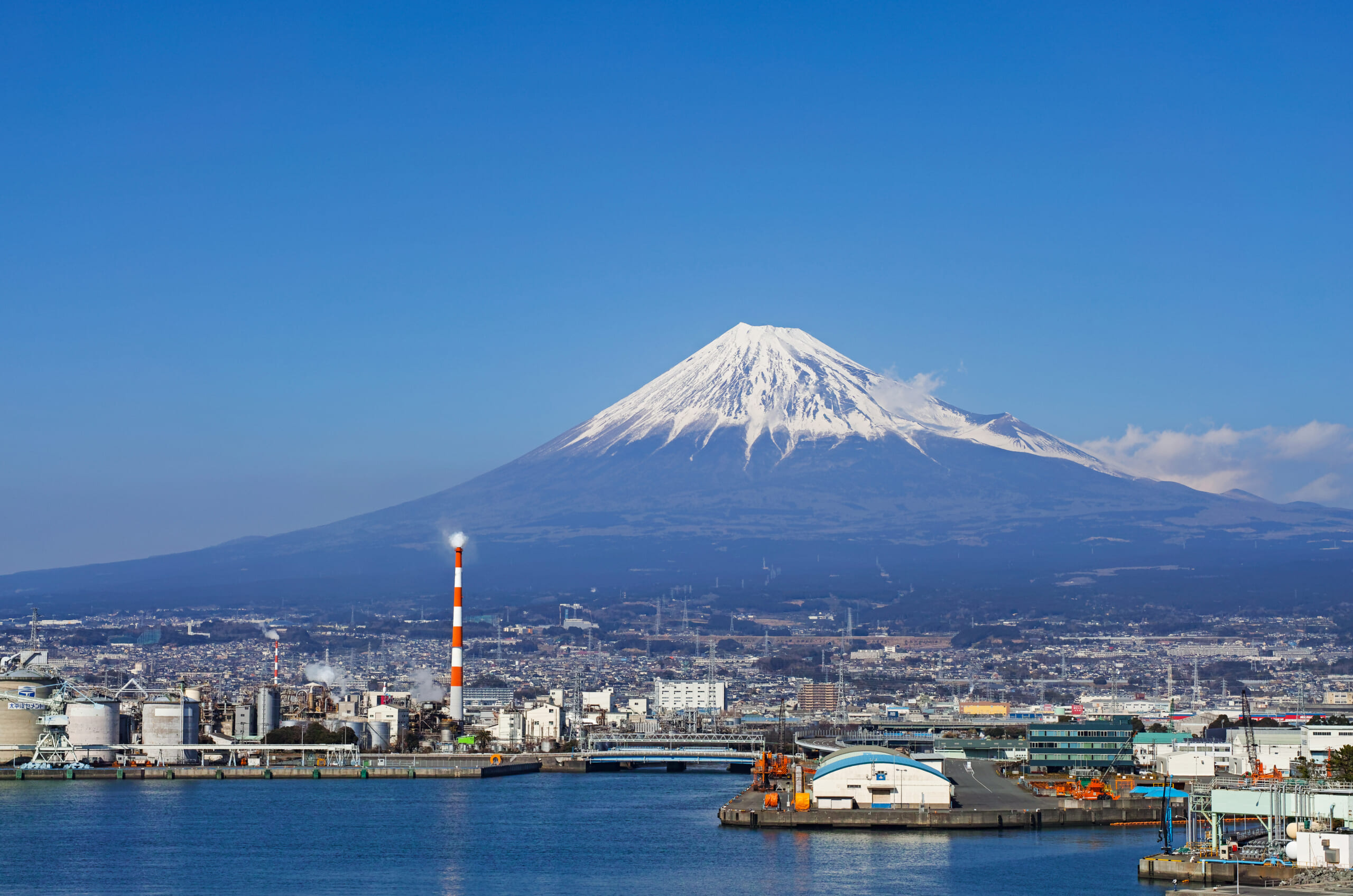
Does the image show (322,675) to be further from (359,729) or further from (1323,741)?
(1323,741)

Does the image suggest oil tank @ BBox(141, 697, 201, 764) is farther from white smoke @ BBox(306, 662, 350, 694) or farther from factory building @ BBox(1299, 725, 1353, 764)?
white smoke @ BBox(306, 662, 350, 694)

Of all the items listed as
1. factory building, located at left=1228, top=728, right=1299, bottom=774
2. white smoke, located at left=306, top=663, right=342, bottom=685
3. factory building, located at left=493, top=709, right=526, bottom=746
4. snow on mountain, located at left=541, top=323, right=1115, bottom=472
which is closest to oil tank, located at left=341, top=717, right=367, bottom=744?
factory building, located at left=493, top=709, right=526, bottom=746

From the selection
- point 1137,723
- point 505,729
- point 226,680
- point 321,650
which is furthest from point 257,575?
point 1137,723

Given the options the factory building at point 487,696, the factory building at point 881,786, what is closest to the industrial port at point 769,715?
the factory building at point 881,786

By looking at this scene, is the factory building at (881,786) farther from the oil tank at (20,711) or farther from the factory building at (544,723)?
the factory building at (544,723)

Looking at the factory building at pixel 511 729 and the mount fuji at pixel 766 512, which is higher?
the mount fuji at pixel 766 512

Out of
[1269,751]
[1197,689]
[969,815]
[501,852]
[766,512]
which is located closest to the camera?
[501,852]

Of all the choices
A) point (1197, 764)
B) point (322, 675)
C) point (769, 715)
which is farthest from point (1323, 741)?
point (322, 675)
